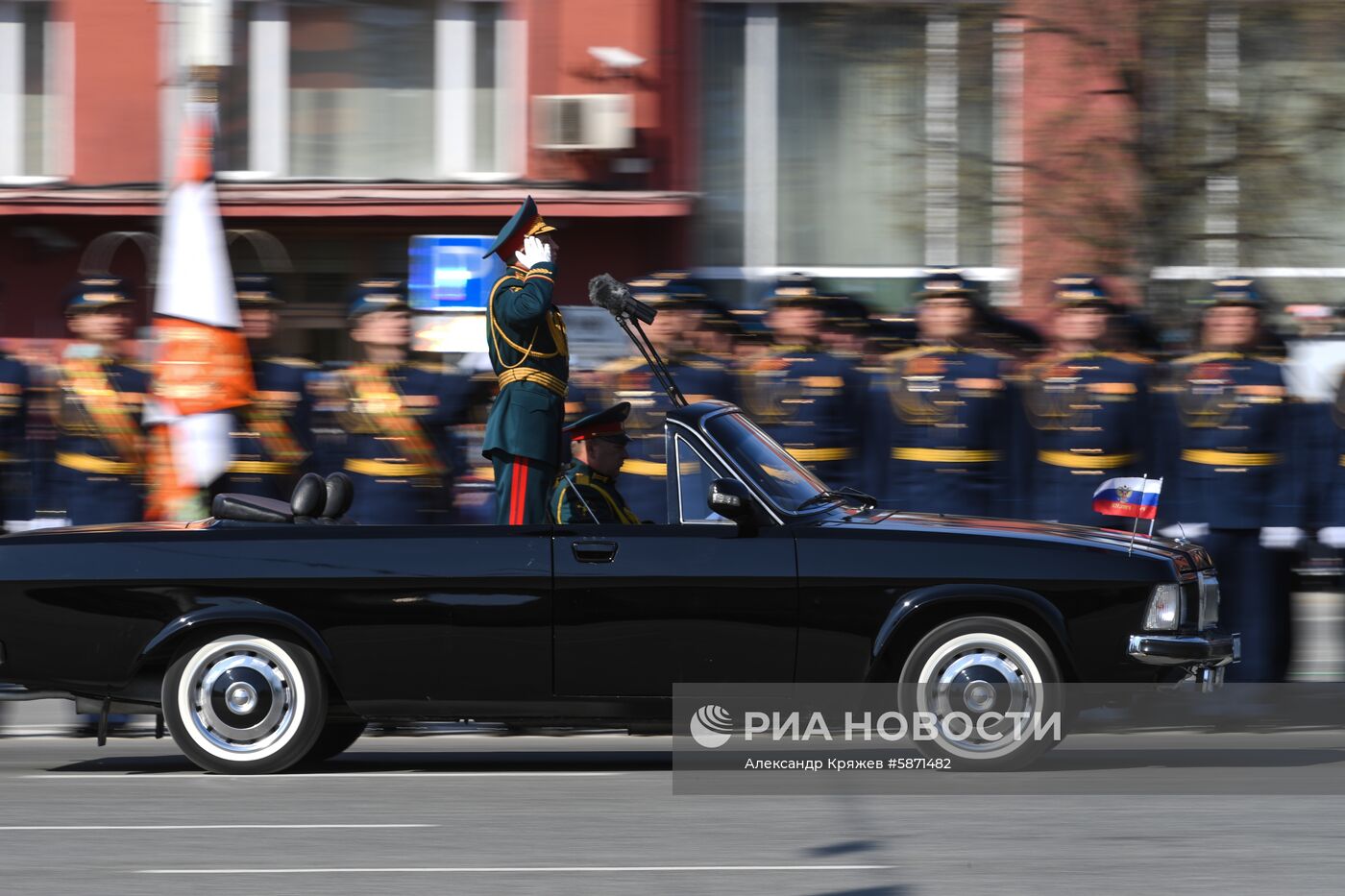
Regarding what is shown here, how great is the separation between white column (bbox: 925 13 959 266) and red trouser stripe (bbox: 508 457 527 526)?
621cm

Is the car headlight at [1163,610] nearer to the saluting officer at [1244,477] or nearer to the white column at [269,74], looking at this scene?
the saluting officer at [1244,477]

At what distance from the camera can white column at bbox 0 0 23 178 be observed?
58.3 ft

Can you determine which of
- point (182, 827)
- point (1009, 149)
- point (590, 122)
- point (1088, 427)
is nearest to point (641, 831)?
point (182, 827)

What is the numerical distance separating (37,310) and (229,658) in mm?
10120

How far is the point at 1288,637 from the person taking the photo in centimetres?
1045

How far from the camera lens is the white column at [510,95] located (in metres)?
17.3

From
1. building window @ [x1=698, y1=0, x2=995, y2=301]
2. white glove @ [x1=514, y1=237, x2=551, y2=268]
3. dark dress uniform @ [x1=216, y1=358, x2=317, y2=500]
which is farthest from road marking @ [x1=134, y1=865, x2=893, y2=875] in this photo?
building window @ [x1=698, y1=0, x2=995, y2=301]

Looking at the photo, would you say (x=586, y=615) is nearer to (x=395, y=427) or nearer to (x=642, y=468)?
(x=642, y=468)

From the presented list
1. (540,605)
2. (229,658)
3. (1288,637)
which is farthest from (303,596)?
(1288,637)

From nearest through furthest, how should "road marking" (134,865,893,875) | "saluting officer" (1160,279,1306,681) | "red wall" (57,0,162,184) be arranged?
1. "road marking" (134,865,893,875)
2. "saluting officer" (1160,279,1306,681)
3. "red wall" (57,0,162,184)

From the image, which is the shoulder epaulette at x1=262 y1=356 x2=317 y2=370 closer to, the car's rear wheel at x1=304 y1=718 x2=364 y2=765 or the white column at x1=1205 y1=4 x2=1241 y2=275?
the car's rear wheel at x1=304 y1=718 x2=364 y2=765

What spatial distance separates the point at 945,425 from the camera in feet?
34.9

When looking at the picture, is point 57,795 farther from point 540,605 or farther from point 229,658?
point 540,605

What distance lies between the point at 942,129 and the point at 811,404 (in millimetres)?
4609
